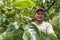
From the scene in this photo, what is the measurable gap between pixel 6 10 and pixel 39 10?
1.16 metres

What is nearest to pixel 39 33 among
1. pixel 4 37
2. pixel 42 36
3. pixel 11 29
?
pixel 42 36

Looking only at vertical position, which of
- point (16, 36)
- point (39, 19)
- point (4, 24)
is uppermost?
point (4, 24)

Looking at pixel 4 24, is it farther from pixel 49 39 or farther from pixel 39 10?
pixel 39 10

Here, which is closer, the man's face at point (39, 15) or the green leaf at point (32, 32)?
the green leaf at point (32, 32)

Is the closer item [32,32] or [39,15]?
[32,32]

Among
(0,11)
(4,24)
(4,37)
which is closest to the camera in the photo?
(0,11)

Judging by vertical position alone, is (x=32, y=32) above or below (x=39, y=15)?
above

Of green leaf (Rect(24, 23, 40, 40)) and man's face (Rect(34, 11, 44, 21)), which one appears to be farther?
man's face (Rect(34, 11, 44, 21))

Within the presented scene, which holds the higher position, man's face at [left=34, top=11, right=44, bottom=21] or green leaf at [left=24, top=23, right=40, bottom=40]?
green leaf at [left=24, top=23, right=40, bottom=40]

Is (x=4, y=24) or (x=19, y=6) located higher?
(x=19, y=6)

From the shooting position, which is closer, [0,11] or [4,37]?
[0,11]

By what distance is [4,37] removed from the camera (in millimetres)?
2963

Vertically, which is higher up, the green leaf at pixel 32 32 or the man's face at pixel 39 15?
the green leaf at pixel 32 32

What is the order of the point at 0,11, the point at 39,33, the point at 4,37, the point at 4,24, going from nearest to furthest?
the point at 39,33 → the point at 0,11 → the point at 4,24 → the point at 4,37
